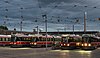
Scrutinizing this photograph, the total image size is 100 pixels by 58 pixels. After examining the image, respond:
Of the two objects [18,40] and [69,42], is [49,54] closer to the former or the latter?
[69,42]

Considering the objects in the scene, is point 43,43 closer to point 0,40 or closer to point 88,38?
point 0,40

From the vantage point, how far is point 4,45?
7106 cm

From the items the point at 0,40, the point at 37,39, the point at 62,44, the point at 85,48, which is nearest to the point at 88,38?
the point at 85,48

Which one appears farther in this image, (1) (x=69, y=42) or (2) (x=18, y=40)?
(2) (x=18, y=40)

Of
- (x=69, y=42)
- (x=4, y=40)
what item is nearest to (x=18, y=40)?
(x=4, y=40)

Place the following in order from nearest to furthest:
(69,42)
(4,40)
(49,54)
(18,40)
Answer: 1. (49,54)
2. (69,42)
3. (18,40)
4. (4,40)

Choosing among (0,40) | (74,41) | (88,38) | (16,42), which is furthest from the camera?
(0,40)

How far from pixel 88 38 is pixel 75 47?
23.5ft

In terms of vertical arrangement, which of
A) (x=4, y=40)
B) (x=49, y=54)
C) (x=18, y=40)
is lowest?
(x=49, y=54)

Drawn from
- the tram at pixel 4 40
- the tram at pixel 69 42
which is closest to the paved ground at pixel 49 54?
the tram at pixel 69 42

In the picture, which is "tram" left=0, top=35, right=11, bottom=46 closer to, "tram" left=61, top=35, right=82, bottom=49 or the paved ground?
"tram" left=61, top=35, right=82, bottom=49

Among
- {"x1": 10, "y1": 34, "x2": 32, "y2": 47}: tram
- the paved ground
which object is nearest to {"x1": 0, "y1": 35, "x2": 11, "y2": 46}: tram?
{"x1": 10, "y1": 34, "x2": 32, "y2": 47}: tram

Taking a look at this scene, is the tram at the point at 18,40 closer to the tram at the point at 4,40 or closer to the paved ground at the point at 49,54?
the tram at the point at 4,40

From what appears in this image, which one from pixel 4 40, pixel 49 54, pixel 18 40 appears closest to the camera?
pixel 49 54
